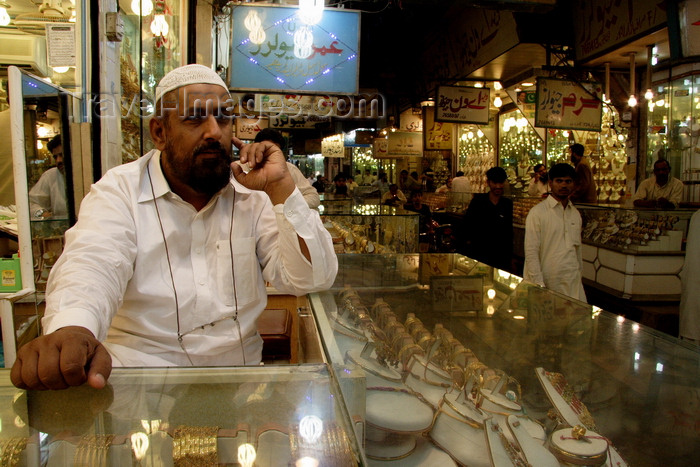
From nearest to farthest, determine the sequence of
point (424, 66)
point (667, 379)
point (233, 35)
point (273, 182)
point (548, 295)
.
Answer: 1. point (667, 379)
2. point (273, 182)
3. point (548, 295)
4. point (233, 35)
5. point (424, 66)

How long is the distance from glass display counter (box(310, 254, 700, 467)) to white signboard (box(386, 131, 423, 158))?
42.2 feet

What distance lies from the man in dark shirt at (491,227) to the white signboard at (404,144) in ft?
32.1

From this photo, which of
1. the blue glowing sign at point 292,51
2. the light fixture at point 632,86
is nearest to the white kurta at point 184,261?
the blue glowing sign at point 292,51

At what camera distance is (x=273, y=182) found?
1.72m

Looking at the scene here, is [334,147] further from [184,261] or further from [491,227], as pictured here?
[184,261]

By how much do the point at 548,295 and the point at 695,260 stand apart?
2.08 meters

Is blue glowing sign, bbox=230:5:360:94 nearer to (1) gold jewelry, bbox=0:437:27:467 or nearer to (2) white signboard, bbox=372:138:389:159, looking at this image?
(1) gold jewelry, bbox=0:437:27:467

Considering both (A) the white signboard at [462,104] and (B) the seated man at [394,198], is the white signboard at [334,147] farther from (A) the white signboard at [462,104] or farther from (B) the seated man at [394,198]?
(A) the white signboard at [462,104]

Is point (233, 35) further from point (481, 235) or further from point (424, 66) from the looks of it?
point (424, 66)

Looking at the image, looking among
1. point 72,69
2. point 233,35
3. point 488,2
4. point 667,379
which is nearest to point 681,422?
point 667,379

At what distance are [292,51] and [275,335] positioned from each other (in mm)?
3008

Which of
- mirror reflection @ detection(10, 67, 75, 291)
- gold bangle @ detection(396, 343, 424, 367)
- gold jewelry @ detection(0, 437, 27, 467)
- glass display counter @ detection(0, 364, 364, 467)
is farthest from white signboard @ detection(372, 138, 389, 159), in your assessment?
gold jewelry @ detection(0, 437, 27, 467)

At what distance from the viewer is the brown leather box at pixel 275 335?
281cm

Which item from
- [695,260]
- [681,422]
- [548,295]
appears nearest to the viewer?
[681,422]
